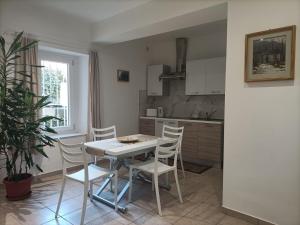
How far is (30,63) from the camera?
3.12 m

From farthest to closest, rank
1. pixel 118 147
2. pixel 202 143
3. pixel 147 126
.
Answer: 1. pixel 147 126
2. pixel 202 143
3. pixel 118 147

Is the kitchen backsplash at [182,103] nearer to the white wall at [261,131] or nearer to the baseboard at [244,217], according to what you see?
the white wall at [261,131]

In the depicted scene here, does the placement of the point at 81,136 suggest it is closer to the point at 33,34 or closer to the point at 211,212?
the point at 33,34

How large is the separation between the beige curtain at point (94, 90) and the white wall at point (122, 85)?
0.18 m

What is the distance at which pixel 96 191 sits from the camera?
9.41 ft

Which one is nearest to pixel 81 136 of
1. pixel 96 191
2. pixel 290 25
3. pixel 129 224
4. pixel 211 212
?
pixel 96 191

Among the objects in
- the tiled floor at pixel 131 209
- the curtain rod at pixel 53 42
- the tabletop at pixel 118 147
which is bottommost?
the tiled floor at pixel 131 209

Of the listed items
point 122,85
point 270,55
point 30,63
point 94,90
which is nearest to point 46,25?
point 30,63

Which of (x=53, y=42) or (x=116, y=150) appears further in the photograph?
(x=53, y=42)

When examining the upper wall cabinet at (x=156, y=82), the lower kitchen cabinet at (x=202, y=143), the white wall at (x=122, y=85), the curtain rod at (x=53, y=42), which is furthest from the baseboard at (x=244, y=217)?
the curtain rod at (x=53, y=42)

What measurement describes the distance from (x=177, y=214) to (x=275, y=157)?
3.79 feet

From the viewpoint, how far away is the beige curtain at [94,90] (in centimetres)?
390

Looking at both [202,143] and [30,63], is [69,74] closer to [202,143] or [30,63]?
[30,63]

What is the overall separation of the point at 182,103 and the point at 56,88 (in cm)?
270
